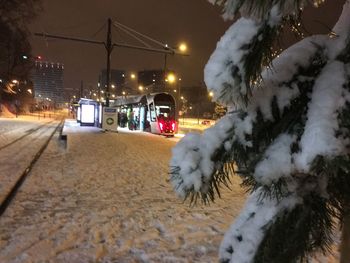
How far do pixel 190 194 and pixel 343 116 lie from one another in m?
0.66

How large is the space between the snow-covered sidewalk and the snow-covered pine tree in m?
4.10

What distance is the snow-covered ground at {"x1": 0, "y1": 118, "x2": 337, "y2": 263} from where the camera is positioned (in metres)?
5.76

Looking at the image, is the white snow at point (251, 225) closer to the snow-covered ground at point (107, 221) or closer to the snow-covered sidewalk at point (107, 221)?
the snow-covered ground at point (107, 221)

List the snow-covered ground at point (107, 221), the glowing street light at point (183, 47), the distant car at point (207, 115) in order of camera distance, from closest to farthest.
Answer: the snow-covered ground at point (107, 221) → the glowing street light at point (183, 47) → the distant car at point (207, 115)

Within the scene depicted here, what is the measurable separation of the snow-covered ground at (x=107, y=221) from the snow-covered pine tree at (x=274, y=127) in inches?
77.8

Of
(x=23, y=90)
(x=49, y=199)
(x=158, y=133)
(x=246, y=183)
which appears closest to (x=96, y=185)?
(x=49, y=199)

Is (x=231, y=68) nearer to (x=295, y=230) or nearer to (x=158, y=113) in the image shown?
(x=295, y=230)

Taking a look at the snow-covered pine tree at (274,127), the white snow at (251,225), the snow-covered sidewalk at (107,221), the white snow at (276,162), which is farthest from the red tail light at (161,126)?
the white snow at (276,162)

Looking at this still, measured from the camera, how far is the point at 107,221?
24.2 feet

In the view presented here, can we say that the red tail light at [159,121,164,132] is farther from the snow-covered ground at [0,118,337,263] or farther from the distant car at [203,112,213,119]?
the distant car at [203,112,213,119]

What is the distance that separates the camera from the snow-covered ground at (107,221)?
5.76 m

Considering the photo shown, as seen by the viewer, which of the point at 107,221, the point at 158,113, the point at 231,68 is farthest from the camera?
the point at 158,113

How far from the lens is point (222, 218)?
25.8 ft

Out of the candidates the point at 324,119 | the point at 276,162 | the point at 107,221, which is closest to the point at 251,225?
the point at 276,162
